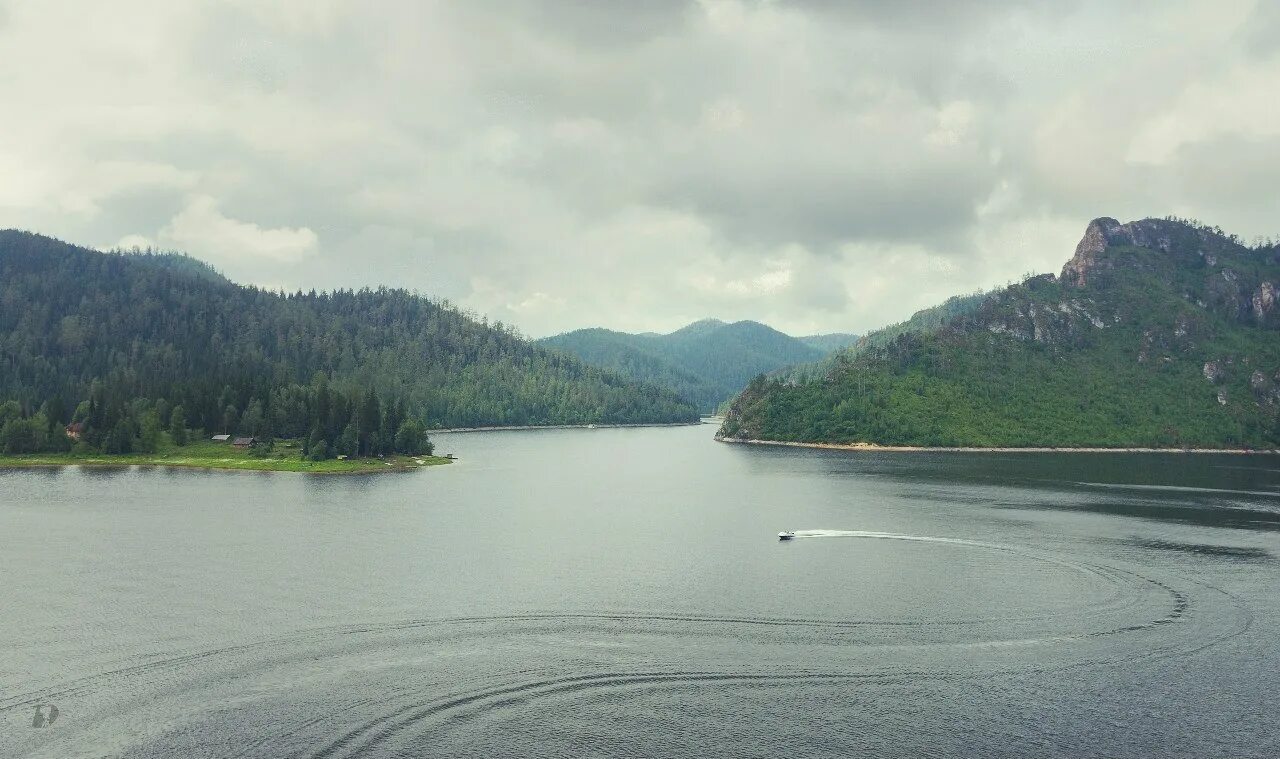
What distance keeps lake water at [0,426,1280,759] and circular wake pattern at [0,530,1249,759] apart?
263mm

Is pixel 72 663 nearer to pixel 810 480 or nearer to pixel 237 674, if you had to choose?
pixel 237 674

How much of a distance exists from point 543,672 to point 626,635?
10.2 m

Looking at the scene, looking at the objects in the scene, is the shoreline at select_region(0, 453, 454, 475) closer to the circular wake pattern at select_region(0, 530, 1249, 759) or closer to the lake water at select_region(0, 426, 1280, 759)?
the lake water at select_region(0, 426, 1280, 759)

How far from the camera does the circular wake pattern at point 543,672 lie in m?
45.9

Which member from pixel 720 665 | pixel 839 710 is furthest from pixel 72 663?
pixel 839 710

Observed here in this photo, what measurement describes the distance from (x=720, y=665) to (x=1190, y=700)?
3118 cm

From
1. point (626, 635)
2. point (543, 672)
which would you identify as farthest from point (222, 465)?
point (543, 672)

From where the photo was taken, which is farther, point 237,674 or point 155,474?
point 155,474

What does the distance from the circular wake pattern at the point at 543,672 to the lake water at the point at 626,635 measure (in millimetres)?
263

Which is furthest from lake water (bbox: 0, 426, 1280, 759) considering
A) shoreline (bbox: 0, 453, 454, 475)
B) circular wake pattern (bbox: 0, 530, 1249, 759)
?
shoreline (bbox: 0, 453, 454, 475)

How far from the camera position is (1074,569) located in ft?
296

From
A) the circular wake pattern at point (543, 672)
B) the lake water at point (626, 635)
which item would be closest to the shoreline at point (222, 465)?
the lake water at point (626, 635)

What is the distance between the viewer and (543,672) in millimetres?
55781

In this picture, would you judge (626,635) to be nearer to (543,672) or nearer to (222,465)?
(543,672)
